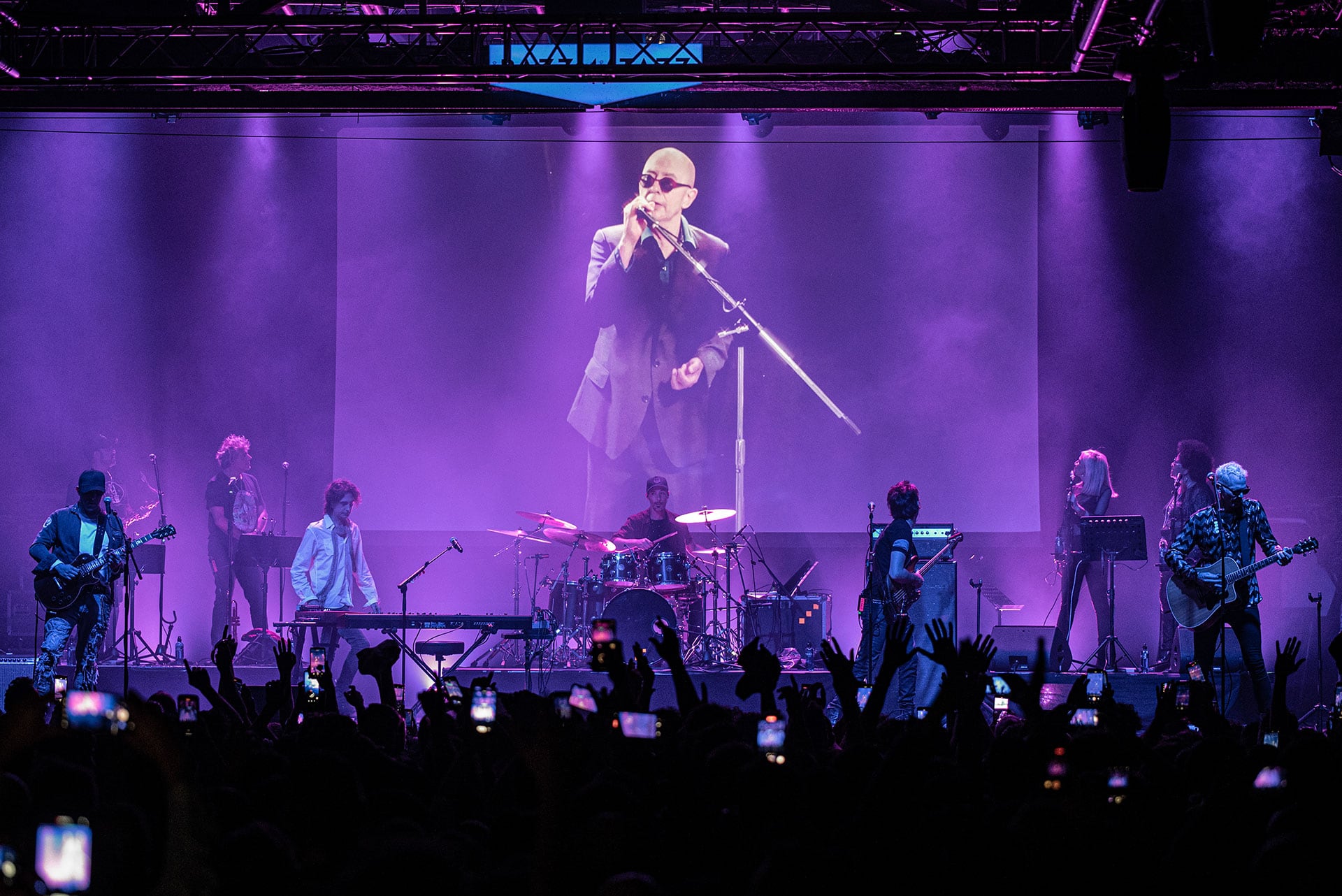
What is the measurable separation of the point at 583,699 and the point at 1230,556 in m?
5.72

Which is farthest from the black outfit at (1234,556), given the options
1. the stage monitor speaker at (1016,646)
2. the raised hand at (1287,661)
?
the raised hand at (1287,661)

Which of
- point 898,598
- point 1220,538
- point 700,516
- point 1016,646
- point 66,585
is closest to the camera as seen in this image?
point 1220,538

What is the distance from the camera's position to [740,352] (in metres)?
12.7

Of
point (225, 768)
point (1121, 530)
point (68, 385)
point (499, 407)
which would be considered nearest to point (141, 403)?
point (68, 385)

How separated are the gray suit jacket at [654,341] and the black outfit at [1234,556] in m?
5.62

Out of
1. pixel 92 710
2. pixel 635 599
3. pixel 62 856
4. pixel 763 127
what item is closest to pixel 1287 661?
pixel 92 710

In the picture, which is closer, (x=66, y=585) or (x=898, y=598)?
(x=898, y=598)

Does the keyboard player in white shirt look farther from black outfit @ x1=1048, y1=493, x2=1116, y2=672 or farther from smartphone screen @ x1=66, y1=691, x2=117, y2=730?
smartphone screen @ x1=66, y1=691, x2=117, y2=730

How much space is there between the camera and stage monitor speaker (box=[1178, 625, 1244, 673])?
8.26 m

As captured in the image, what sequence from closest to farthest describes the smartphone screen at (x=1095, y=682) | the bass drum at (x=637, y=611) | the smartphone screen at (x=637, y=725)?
1. the smartphone screen at (x=637, y=725)
2. the smartphone screen at (x=1095, y=682)
3. the bass drum at (x=637, y=611)

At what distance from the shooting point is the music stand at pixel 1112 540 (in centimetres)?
1035

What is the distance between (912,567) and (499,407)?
574cm

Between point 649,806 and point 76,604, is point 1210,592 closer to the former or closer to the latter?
point 649,806

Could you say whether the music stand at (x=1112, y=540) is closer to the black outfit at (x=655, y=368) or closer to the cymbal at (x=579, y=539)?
the black outfit at (x=655, y=368)
